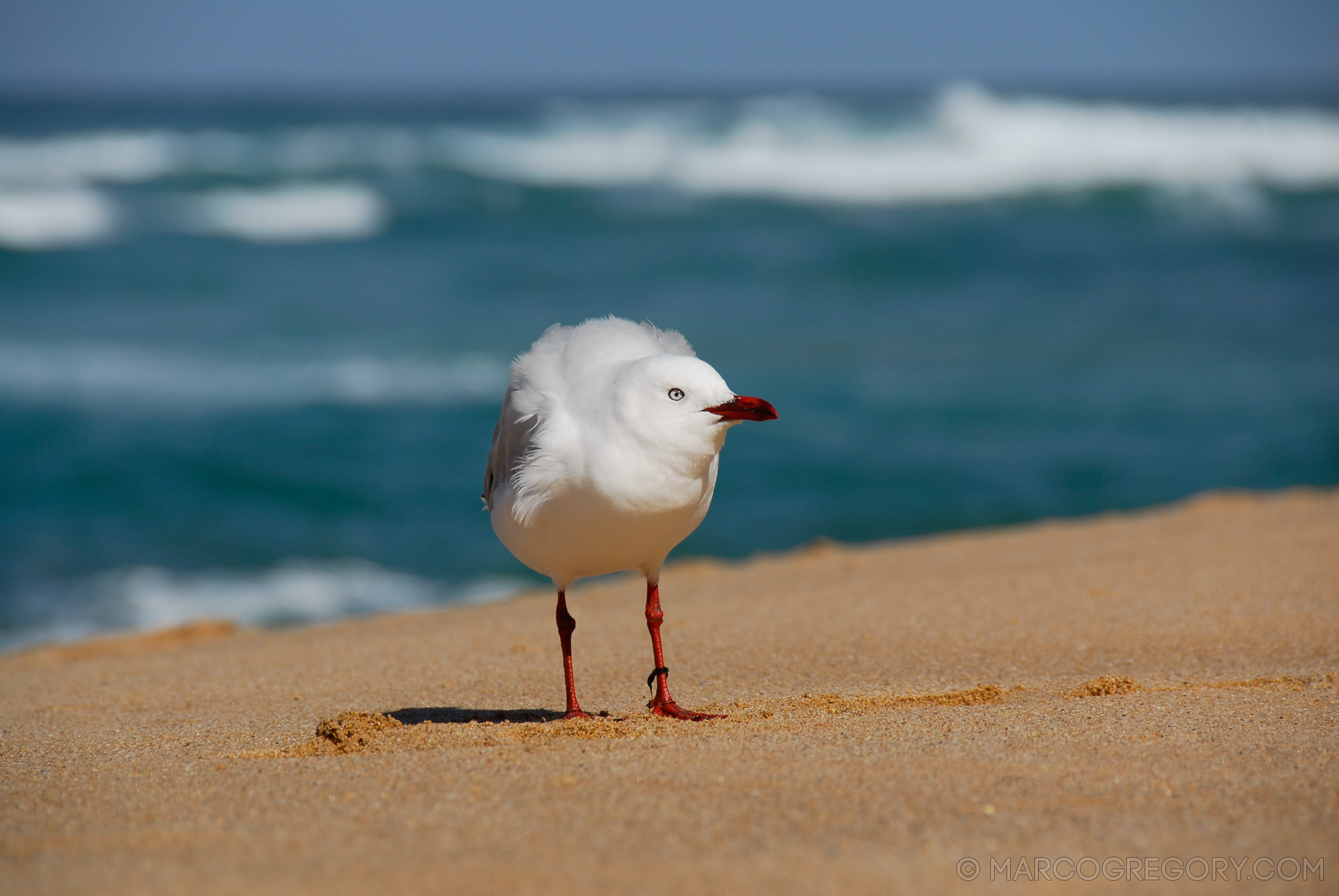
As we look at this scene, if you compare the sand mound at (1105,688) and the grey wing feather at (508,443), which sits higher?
the grey wing feather at (508,443)

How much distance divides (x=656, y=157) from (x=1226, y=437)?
60.5 feet

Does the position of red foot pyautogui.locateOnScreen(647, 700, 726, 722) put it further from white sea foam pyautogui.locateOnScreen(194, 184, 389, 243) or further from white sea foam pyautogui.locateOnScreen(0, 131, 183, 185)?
white sea foam pyautogui.locateOnScreen(0, 131, 183, 185)

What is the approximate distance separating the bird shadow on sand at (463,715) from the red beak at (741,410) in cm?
118

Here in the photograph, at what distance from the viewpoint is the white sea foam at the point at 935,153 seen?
81.0 ft

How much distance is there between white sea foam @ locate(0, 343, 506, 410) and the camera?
Answer: 11.6 meters

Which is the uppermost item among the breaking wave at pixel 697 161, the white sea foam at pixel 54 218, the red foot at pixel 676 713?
the breaking wave at pixel 697 161

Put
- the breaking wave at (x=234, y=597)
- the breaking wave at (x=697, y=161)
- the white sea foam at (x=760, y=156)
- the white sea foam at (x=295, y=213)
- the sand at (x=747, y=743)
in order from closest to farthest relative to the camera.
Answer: the sand at (x=747, y=743) < the breaking wave at (x=234, y=597) < the white sea foam at (x=295, y=213) < the breaking wave at (x=697, y=161) < the white sea foam at (x=760, y=156)

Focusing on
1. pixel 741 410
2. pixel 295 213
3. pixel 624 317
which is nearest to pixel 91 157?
pixel 295 213

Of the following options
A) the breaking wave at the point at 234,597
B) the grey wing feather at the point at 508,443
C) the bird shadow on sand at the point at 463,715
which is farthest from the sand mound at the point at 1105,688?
the breaking wave at the point at 234,597

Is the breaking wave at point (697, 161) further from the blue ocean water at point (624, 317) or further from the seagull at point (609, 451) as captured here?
the seagull at point (609, 451)

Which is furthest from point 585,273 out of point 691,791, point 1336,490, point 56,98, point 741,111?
point 56,98

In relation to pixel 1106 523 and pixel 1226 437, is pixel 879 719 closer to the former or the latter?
pixel 1106 523

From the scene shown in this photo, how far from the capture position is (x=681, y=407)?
324 cm

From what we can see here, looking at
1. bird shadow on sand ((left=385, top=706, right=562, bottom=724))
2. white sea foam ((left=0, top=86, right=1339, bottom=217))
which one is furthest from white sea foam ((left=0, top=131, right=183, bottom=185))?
bird shadow on sand ((left=385, top=706, right=562, bottom=724))
